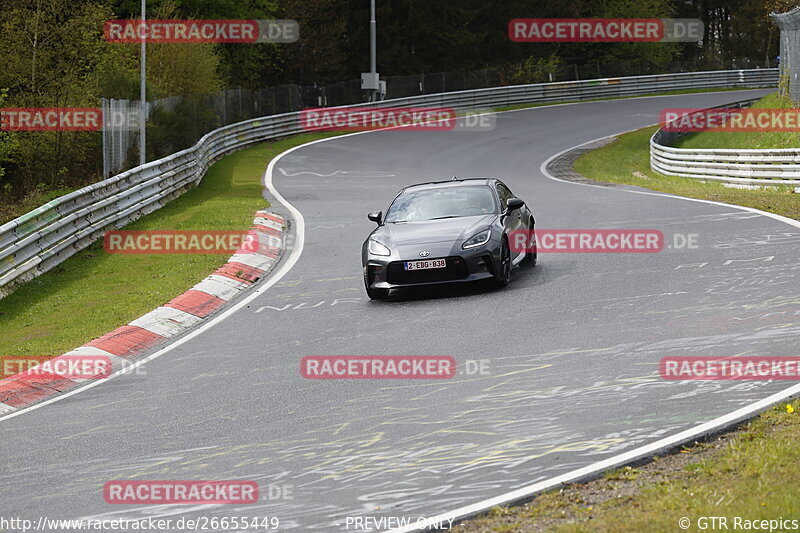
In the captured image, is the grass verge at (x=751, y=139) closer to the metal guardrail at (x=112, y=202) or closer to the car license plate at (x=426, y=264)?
the metal guardrail at (x=112, y=202)

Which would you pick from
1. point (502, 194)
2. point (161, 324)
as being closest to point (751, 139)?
point (502, 194)

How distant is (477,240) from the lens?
13.6 metres

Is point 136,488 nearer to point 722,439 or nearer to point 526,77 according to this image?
point 722,439

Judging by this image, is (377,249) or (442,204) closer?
(377,249)

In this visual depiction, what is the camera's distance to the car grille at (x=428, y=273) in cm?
1347

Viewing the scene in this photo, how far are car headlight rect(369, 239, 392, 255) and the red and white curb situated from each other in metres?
2.22

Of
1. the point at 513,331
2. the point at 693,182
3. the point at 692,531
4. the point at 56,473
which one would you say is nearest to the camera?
the point at 692,531

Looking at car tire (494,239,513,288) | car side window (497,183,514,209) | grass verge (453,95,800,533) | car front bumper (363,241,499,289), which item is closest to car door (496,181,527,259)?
car side window (497,183,514,209)

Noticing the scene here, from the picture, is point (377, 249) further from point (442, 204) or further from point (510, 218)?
point (510, 218)

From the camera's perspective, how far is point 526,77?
207 ft

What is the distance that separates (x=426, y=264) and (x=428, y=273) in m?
0.12

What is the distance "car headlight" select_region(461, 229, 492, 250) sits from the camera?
13.6 meters

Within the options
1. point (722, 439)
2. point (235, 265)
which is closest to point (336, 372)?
point (722, 439)

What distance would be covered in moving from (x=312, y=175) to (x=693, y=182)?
1071 cm
